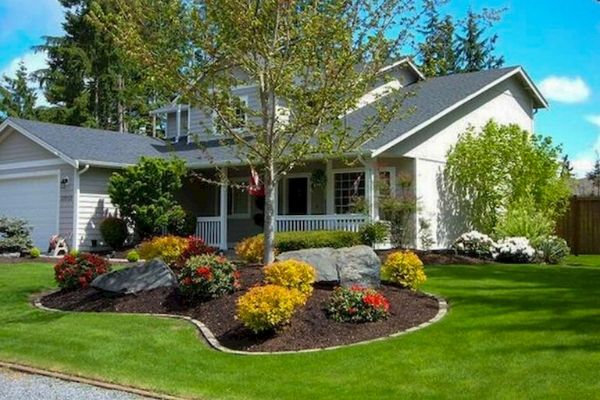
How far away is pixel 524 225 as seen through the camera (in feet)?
58.9

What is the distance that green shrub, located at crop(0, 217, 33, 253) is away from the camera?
20641 mm

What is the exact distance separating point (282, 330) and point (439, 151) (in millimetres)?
13180

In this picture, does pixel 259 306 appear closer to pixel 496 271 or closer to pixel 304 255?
pixel 304 255

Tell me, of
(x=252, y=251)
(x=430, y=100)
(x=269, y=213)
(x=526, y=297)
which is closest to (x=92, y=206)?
(x=252, y=251)

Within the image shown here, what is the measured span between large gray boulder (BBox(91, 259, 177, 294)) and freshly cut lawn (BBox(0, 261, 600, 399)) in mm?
937

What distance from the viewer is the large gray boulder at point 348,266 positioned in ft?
33.3

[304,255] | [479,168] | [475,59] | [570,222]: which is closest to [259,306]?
[304,255]

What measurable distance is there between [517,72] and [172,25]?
15.9 metres

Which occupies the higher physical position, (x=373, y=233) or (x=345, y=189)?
(x=345, y=189)

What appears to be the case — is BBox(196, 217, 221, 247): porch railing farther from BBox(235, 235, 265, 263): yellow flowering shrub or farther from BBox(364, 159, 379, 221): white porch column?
BBox(235, 235, 265, 263): yellow flowering shrub

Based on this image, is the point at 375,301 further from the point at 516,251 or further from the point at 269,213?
the point at 516,251

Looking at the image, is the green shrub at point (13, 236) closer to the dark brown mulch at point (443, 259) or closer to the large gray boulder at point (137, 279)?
the large gray boulder at point (137, 279)

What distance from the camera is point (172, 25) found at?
34.8ft

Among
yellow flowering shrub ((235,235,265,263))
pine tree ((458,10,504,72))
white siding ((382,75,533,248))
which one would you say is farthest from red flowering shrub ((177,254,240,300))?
pine tree ((458,10,504,72))
